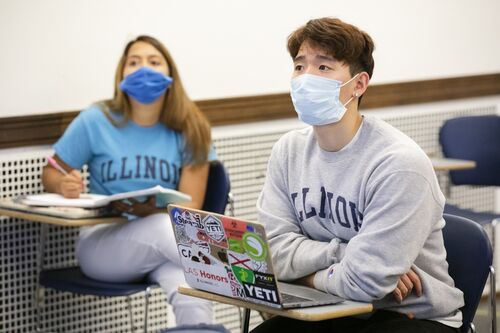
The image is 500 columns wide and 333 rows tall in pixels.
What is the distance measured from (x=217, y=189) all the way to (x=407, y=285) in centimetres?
162

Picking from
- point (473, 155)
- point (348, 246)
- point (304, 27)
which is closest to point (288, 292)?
point (348, 246)

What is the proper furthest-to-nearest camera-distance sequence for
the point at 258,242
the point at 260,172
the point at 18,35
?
the point at 260,172 < the point at 18,35 < the point at 258,242

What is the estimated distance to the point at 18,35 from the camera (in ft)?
13.2

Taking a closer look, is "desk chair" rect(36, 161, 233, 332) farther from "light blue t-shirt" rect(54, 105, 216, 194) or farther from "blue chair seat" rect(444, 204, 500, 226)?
"blue chair seat" rect(444, 204, 500, 226)

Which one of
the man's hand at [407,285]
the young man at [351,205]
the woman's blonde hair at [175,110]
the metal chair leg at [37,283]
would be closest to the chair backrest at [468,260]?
the young man at [351,205]

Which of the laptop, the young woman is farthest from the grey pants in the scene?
the laptop

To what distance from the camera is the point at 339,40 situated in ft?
8.68

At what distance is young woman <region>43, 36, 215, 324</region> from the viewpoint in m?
3.82

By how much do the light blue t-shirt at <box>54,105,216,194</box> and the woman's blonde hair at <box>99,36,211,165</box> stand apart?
47mm

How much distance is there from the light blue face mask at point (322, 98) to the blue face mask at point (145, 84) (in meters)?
1.36

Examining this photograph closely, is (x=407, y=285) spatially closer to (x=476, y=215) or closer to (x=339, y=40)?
(x=339, y=40)

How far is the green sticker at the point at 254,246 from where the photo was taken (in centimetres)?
226

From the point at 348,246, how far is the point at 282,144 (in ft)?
1.48

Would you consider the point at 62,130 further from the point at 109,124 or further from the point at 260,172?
the point at 260,172
